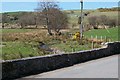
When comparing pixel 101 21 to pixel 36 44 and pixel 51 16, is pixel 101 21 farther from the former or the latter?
pixel 36 44

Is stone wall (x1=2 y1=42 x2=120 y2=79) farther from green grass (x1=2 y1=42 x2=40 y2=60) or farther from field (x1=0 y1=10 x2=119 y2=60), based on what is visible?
green grass (x1=2 y1=42 x2=40 y2=60)

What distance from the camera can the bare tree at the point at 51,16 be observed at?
83812 mm

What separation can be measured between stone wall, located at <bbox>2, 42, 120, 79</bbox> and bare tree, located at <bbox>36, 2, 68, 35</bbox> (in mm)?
57874

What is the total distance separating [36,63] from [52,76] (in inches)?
51.5

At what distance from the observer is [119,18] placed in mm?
119062

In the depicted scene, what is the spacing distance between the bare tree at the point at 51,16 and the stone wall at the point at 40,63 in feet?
190

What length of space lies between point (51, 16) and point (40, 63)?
67.6 metres

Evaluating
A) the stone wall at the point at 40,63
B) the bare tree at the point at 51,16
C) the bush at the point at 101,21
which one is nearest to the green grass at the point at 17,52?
the stone wall at the point at 40,63

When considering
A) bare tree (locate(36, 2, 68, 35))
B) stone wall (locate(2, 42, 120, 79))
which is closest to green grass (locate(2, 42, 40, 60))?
stone wall (locate(2, 42, 120, 79))

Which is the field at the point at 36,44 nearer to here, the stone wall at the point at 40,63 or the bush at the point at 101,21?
the stone wall at the point at 40,63

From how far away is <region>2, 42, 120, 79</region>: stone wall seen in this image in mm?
15191

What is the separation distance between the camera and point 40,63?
1775cm

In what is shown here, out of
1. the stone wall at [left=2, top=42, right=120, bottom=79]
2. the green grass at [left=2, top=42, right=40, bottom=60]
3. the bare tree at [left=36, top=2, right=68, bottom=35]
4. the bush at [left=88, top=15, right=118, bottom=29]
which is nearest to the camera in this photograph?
the stone wall at [left=2, top=42, right=120, bottom=79]

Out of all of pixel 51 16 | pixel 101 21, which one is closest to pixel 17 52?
pixel 51 16
